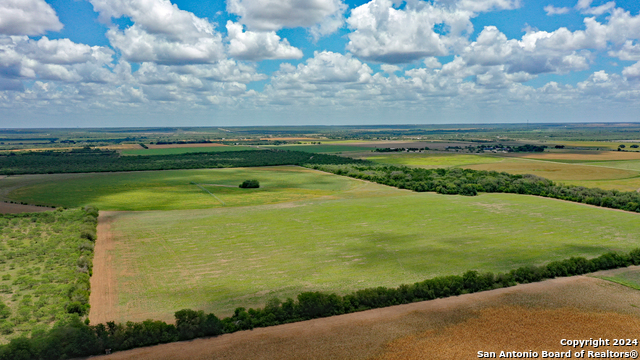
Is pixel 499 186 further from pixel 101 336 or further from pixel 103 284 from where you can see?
pixel 101 336

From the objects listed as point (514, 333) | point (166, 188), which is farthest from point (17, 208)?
point (514, 333)

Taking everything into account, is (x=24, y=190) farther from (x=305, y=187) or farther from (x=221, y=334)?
(x=221, y=334)

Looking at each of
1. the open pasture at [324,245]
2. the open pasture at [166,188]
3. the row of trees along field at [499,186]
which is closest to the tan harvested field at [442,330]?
the open pasture at [324,245]

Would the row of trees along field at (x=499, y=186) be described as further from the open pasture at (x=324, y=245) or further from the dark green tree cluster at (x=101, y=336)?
the dark green tree cluster at (x=101, y=336)

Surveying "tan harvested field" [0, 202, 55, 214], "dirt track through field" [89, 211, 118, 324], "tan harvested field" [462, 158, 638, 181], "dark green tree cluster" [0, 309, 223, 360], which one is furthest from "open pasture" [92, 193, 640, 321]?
"tan harvested field" [462, 158, 638, 181]

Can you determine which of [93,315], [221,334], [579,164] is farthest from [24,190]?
[579,164]

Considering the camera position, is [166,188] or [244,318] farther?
[166,188]
